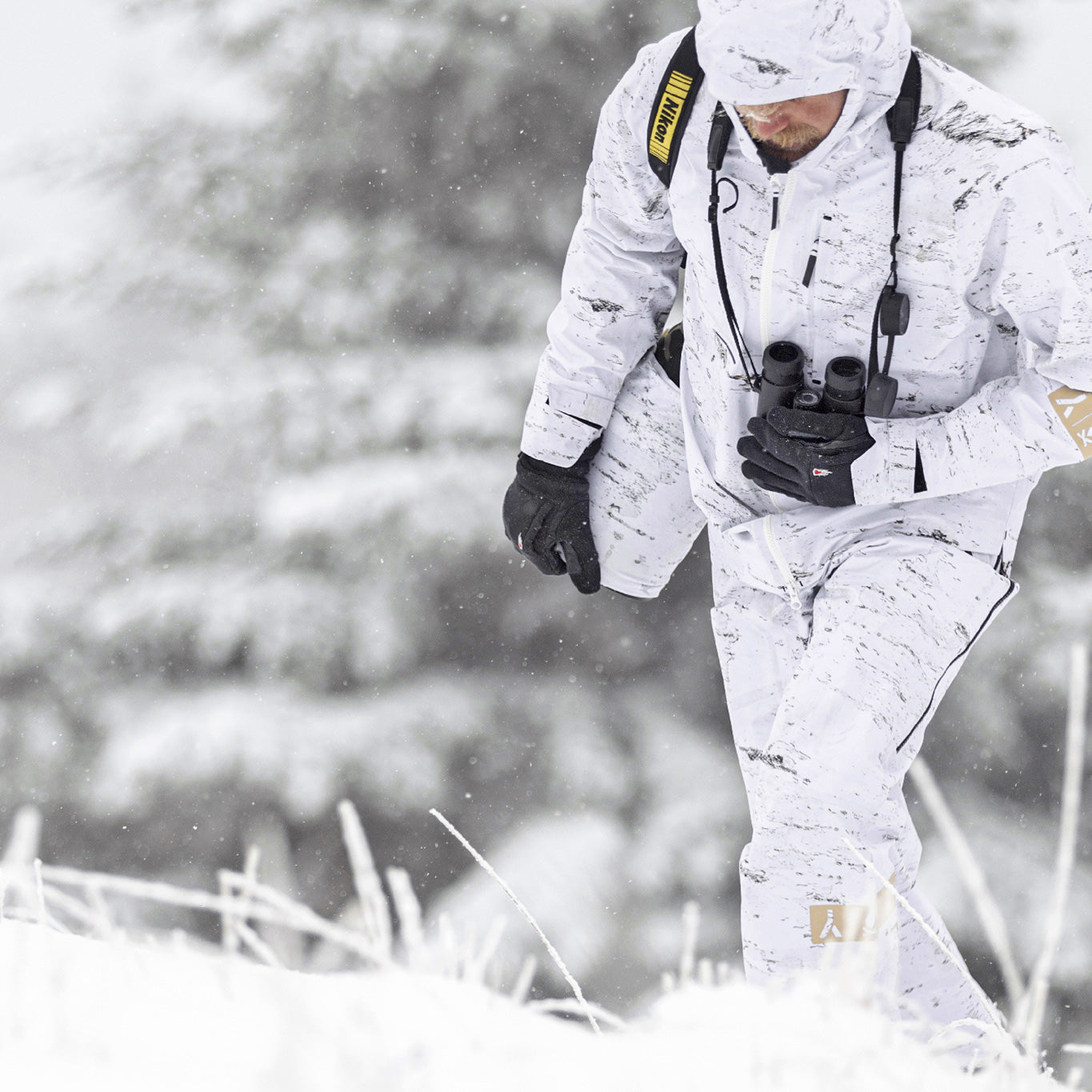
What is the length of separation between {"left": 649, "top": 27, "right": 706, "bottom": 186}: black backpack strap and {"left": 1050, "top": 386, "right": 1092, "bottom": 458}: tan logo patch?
75 cm

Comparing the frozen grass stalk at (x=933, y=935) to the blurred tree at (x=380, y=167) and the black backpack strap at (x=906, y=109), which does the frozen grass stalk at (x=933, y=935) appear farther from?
the blurred tree at (x=380, y=167)

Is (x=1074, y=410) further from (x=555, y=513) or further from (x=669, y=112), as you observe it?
(x=555, y=513)

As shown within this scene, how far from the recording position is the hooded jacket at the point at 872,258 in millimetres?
1543

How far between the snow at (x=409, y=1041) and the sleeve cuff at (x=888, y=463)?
1.01 metres

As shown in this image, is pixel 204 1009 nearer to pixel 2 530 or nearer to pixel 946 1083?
pixel 946 1083

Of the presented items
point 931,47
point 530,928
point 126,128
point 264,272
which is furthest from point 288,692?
point 931,47

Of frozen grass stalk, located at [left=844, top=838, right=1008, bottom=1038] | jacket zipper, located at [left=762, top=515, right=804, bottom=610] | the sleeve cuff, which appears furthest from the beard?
frozen grass stalk, located at [left=844, top=838, right=1008, bottom=1038]

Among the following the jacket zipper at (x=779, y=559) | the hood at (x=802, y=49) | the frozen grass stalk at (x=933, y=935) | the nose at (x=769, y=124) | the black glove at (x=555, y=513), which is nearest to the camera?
the frozen grass stalk at (x=933, y=935)

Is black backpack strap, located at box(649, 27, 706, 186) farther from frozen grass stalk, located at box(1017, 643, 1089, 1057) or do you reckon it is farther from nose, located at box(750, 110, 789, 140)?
frozen grass stalk, located at box(1017, 643, 1089, 1057)

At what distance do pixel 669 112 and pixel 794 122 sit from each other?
28 cm

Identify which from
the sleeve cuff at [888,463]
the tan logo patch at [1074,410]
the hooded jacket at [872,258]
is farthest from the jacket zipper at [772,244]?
the tan logo patch at [1074,410]

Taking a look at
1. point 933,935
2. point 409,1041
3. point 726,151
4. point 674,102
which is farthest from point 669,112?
point 409,1041

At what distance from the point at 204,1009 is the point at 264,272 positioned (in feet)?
14.7

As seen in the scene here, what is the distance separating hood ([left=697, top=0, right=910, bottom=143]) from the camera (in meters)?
1.47
